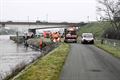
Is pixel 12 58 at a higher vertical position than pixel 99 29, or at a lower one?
lower

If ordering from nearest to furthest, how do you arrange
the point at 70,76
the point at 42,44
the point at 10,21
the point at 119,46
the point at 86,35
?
1. the point at 70,76
2. the point at 119,46
3. the point at 42,44
4. the point at 86,35
5. the point at 10,21

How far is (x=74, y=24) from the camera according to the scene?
152m

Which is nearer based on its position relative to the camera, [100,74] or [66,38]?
[100,74]

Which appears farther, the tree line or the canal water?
the tree line

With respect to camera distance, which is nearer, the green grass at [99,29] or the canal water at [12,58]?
the canal water at [12,58]

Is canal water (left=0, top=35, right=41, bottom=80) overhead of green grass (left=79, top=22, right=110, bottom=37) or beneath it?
beneath

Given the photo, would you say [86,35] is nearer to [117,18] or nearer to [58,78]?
[117,18]

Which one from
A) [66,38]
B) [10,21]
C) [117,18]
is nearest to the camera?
[66,38]

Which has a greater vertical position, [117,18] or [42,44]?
[117,18]

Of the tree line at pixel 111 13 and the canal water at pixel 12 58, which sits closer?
the canal water at pixel 12 58

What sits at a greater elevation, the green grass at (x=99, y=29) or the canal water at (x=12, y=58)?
the green grass at (x=99, y=29)

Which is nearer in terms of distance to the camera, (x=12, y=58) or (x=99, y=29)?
(x=12, y=58)

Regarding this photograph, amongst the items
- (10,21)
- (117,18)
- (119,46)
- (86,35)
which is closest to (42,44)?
(86,35)

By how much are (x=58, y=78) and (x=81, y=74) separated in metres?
2.26
